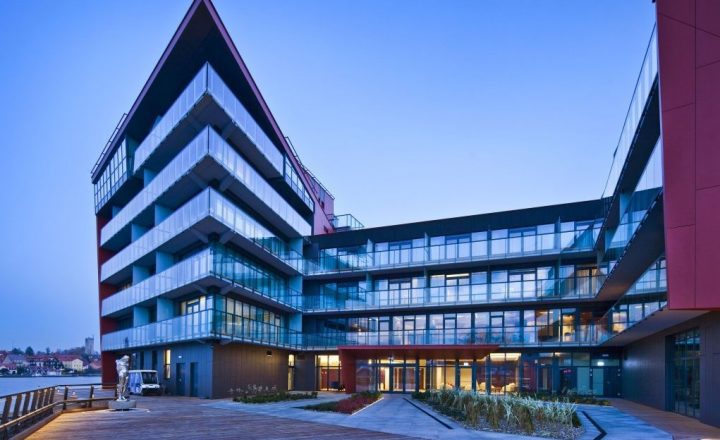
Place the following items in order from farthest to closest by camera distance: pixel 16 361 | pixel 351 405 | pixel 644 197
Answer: pixel 16 361
pixel 351 405
pixel 644 197

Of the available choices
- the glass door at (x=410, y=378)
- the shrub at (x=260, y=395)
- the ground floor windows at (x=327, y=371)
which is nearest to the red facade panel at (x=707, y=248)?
the shrub at (x=260, y=395)

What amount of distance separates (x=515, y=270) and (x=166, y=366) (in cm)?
2339

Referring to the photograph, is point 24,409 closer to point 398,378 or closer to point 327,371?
point 398,378

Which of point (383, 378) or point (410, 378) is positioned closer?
point (410, 378)

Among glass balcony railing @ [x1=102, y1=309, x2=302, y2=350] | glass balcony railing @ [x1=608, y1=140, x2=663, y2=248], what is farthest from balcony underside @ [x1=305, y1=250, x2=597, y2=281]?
glass balcony railing @ [x1=608, y1=140, x2=663, y2=248]

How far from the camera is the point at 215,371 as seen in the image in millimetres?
31969

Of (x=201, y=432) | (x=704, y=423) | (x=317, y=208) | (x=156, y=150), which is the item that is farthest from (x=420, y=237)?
(x=201, y=432)

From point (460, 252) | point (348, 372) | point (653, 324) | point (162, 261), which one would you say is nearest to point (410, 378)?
point (348, 372)

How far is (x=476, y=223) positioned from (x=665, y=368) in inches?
660

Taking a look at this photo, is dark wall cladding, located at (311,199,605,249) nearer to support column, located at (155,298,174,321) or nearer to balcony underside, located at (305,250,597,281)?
balcony underside, located at (305,250,597,281)

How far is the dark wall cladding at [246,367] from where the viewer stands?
3234cm

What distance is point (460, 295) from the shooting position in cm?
3781

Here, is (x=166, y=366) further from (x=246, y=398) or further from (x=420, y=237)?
(x=420, y=237)

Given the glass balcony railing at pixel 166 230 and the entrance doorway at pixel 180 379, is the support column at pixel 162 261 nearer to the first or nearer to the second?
the glass balcony railing at pixel 166 230
